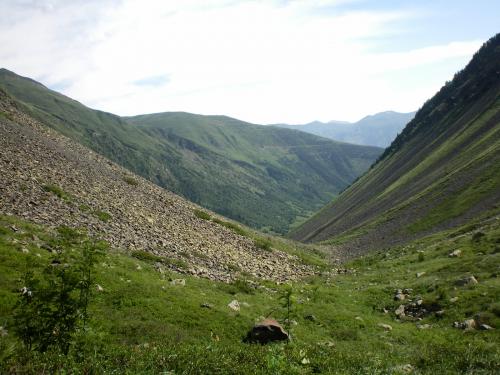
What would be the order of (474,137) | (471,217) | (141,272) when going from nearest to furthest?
(141,272) → (471,217) → (474,137)

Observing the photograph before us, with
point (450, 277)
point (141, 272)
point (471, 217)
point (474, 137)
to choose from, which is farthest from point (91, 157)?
point (474, 137)

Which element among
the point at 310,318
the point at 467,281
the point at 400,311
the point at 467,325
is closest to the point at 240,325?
the point at 310,318

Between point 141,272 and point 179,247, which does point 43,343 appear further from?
point 179,247

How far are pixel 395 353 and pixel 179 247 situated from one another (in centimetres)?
2198

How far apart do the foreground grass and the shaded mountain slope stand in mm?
3812

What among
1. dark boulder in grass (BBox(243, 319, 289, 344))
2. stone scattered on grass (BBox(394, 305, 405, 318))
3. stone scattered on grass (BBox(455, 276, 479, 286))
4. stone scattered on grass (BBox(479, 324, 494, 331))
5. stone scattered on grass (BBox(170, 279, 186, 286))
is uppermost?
stone scattered on grass (BBox(170, 279, 186, 286))

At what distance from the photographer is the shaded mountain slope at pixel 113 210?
33812 mm

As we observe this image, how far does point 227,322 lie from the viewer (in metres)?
24.1

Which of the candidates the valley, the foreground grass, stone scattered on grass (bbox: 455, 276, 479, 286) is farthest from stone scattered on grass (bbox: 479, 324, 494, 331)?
stone scattered on grass (bbox: 455, 276, 479, 286)

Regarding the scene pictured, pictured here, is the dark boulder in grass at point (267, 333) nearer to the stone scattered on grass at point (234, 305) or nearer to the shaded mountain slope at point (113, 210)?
the stone scattered on grass at point (234, 305)

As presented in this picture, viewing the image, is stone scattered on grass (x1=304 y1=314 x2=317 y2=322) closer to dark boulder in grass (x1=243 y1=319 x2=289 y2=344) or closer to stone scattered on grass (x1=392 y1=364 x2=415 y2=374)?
dark boulder in grass (x1=243 y1=319 x2=289 y2=344)

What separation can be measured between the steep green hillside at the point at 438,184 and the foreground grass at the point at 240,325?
44781mm

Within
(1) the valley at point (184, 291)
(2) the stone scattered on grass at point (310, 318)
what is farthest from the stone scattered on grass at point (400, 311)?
(2) the stone scattered on grass at point (310, 318)

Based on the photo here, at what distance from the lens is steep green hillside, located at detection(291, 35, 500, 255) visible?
80.9 m
